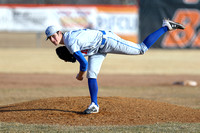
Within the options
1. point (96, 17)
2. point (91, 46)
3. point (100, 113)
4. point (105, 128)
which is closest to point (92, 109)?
point (100, 113)

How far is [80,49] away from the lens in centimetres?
589

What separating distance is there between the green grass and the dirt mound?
1.10 feet

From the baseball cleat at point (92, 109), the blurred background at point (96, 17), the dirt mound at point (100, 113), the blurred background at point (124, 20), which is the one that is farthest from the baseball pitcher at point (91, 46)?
the blurred background at point (96, 17)

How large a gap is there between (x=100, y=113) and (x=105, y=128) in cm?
92

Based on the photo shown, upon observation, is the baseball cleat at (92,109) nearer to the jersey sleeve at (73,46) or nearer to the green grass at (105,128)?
the green grass at (105,128)

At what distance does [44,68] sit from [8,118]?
1013 centimetres

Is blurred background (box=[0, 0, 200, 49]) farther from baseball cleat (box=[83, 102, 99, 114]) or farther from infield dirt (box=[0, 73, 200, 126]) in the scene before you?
baseball cleat (box=[83, 102, 99, 114])

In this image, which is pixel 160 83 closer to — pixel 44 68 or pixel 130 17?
pixel 44 68

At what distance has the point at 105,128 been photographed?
5426 mm

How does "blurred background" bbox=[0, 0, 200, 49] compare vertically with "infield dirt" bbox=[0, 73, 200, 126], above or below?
below

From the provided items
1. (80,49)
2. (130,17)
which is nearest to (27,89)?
(80,49)

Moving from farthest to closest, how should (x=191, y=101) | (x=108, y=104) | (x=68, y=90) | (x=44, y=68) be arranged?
(x=44, y=68) → (x=68, y=90) → (x=191, y=101) → (x=108, y=104)

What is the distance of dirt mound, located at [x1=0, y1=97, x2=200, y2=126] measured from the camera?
6.03 metres

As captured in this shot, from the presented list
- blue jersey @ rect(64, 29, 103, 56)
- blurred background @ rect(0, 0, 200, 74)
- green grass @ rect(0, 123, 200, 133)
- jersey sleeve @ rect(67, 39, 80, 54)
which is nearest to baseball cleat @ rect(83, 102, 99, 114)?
green grass @ rect(0, 123, 200, 133)
